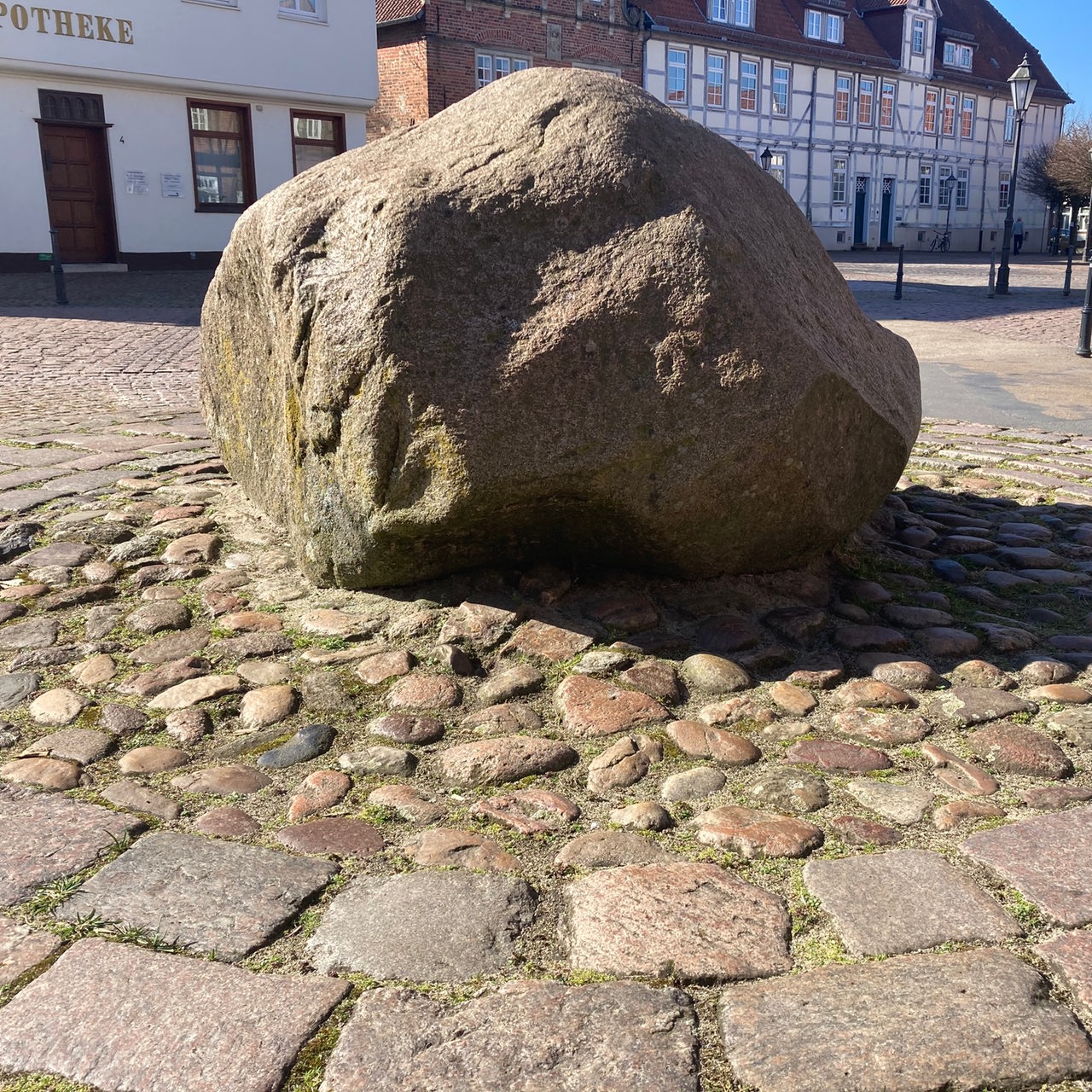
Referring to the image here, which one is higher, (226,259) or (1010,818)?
(226,259)

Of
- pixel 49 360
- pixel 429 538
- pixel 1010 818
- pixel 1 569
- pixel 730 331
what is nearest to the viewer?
pixel 1010 818

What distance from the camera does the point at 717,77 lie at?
117 ft

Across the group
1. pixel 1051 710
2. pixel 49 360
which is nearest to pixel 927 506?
pixel 1051 710

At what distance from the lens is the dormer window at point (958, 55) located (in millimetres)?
43969

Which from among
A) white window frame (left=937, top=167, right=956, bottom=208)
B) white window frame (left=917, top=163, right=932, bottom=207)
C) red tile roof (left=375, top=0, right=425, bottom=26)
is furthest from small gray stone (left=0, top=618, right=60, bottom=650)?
white window frame (left=937, top=167, right=956, bottom=208)

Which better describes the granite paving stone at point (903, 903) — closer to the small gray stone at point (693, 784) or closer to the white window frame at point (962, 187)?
the small gray stone at point (693, 784)

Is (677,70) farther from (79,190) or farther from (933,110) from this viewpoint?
(79,190)

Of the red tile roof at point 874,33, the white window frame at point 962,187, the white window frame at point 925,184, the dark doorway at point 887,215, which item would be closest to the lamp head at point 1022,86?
the red tile roof at point 874,33

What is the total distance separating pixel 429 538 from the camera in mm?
3359

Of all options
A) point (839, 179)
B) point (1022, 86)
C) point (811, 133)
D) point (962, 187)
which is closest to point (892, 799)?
point (1022, 86)

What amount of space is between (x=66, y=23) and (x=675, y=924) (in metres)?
20.3

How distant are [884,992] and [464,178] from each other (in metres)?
2.41

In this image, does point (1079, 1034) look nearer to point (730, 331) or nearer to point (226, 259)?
point (730, 331)

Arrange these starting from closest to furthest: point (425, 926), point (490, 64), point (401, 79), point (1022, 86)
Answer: point (425, 926) < point (1022, 86) < point (401, 79) < point (490, 64)
